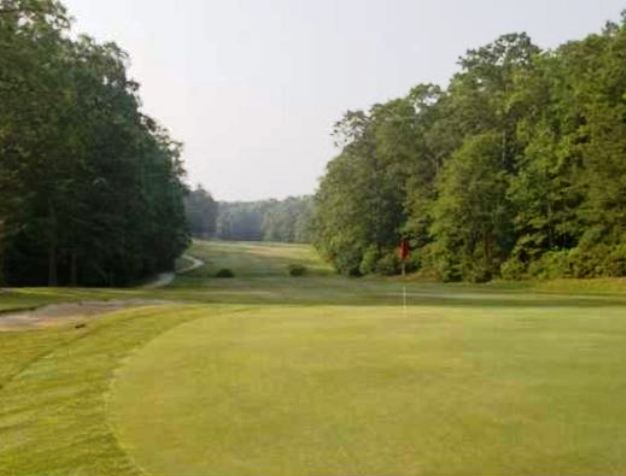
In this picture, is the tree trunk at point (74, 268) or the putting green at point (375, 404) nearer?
the putting green at point (375, 404)

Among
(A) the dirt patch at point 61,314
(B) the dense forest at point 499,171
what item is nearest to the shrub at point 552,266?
(B) the dense forest at point 499,171

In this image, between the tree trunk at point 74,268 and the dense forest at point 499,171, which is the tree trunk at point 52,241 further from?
the dense forest at point 499,171

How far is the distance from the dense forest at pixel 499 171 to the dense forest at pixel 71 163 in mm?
21720

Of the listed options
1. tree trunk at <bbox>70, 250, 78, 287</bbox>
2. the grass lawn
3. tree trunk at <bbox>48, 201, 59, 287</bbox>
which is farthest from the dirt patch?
tree trunk at <bbox>70, 250, 78, 287</bbox>

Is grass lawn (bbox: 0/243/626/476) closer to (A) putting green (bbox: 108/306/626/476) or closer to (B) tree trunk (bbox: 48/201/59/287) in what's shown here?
(A) putting green (bbox: 108/306/626/476)

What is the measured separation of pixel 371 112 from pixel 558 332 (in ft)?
238

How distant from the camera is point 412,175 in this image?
3044 inches

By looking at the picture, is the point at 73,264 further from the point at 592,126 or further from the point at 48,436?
the point at 48,436

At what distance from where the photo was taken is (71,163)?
47562 millimetres

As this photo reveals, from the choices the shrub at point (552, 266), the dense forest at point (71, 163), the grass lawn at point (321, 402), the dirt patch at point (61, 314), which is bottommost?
the dirt patch at point (61, 314)

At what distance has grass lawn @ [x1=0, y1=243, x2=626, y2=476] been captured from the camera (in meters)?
6.27

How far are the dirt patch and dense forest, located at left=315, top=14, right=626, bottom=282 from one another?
34.5 meters

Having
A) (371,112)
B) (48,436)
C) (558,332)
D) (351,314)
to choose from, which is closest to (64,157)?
(351,314)

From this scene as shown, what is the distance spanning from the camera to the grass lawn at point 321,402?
6273mm
